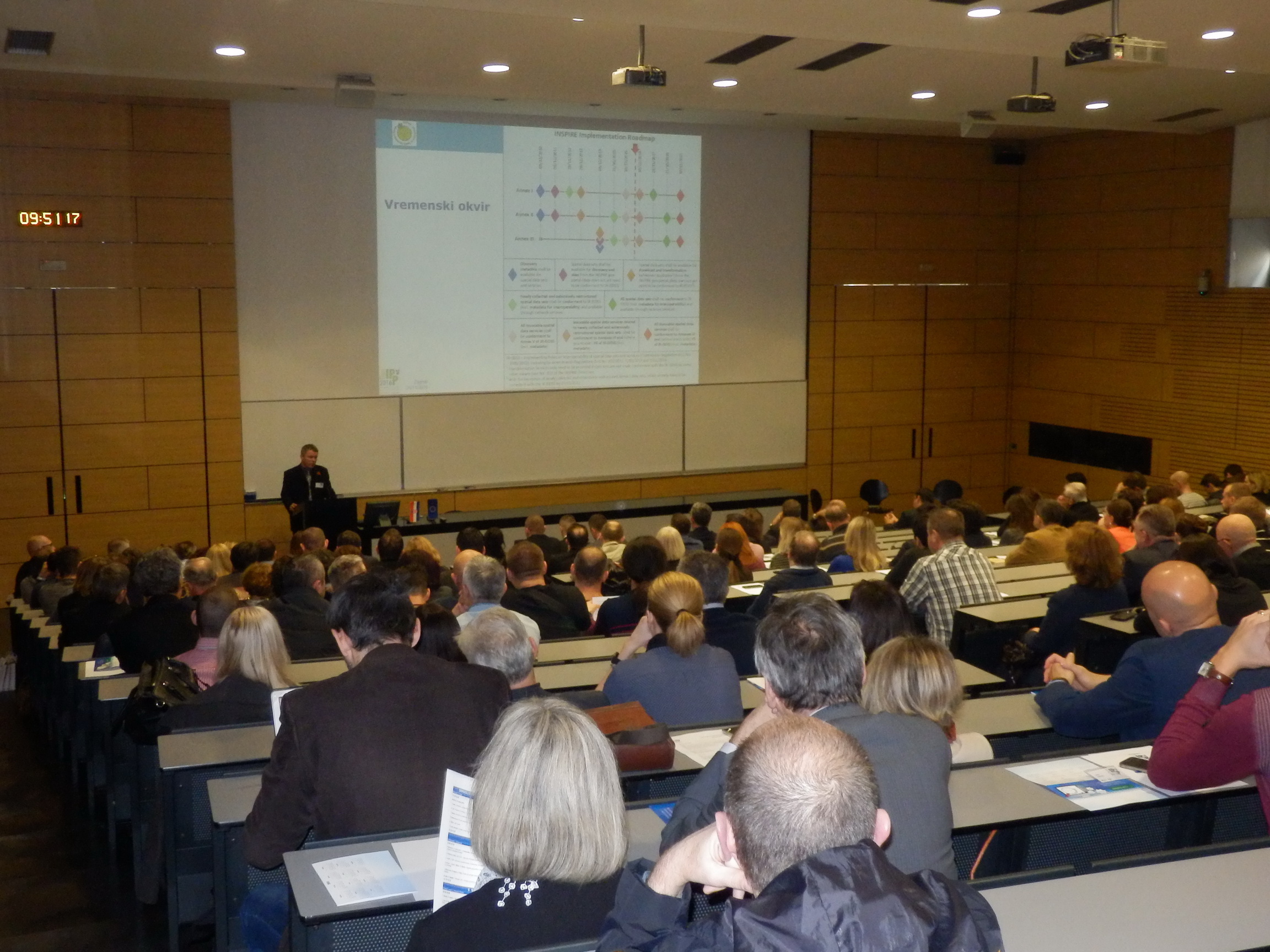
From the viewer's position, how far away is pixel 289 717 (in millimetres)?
2688

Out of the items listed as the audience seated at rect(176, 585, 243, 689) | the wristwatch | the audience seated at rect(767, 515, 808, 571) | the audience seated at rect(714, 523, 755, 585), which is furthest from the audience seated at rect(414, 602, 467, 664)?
the audience seated at rect(767, 515, 808, 571)

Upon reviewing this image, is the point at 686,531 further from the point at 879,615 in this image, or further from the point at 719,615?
the point at 879,615

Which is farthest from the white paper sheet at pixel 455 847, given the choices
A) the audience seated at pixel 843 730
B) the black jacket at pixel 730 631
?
the black jacket at pixel 730 631

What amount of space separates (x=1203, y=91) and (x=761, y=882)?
1016cm

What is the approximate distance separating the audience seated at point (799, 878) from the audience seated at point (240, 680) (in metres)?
2.39

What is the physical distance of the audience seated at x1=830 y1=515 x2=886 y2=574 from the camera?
24.6ft

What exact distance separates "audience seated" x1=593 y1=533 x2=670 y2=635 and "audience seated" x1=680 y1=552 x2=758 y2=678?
51 centimetres

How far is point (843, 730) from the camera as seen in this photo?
7.75ft

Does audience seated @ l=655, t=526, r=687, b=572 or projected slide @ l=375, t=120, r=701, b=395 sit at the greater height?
projected slide @ l=375, t=120, r=701, b=395

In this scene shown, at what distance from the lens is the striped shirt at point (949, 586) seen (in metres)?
5.99

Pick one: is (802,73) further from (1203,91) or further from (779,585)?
(779,585)

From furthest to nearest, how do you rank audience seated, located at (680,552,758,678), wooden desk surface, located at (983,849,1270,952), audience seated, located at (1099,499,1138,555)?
audience seated, located at (1099,499,1138,555), audience seated, located at (680,552,758,678), wooden desk surface, located at (983,849,1270,952)

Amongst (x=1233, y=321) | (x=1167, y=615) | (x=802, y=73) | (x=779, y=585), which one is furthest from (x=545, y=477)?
(x=1167, y=615)

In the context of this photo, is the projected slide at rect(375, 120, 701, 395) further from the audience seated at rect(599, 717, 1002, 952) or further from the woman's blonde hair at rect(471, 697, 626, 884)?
the audience seated at rect(599, 717, 1002, 952)
